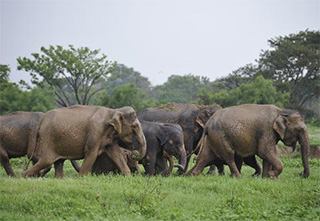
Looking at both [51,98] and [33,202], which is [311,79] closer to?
[51,98]

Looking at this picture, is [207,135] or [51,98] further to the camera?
[51,98]

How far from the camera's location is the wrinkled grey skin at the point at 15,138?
13992mm

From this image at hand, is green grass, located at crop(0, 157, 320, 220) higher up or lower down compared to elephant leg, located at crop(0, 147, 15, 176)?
higher up

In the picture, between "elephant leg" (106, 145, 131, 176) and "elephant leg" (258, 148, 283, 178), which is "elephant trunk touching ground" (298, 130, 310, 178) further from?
"elephant leg" (106, 145, 131, 176)

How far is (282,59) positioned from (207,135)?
38999 mm

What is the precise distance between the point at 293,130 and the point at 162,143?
3.70 metres

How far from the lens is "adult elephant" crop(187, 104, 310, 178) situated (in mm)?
12938

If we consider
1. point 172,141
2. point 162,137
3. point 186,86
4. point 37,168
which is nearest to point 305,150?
point 172,141

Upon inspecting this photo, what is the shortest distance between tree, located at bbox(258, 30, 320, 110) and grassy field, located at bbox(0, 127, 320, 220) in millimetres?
39012

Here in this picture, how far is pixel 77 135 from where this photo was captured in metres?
12.6

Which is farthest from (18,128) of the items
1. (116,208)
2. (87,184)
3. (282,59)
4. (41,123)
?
(282,59)

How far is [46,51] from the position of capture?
4625cm

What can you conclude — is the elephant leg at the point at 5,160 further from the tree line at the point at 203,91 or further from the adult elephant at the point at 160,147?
the tree line at the point at 203,91

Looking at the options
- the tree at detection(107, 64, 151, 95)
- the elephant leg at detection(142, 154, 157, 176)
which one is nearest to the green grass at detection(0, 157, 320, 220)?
the elephant leg at detection(142, 154, 157, 176)
